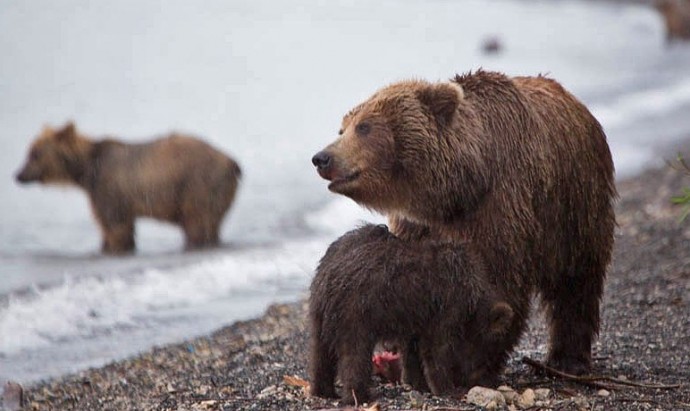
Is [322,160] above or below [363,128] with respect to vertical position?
below

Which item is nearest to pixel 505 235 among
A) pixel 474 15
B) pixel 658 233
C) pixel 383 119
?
pixel 383 119

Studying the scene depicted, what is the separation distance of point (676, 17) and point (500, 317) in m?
32.6

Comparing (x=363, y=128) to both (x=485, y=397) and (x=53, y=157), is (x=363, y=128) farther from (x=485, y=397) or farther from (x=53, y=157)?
(x=53, y=157)

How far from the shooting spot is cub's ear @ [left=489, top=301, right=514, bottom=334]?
6.66 m

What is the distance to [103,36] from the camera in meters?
37.3

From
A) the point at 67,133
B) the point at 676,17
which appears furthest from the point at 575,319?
the point at 676,17

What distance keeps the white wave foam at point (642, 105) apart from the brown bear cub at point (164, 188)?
34.9 feet

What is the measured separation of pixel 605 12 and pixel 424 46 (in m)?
16.2

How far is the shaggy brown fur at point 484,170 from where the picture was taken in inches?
269

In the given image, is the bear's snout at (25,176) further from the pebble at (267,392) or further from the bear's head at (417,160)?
the bear's head at (417,160)

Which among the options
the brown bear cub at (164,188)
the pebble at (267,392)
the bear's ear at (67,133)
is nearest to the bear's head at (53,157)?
the bear's ear at (67,133)

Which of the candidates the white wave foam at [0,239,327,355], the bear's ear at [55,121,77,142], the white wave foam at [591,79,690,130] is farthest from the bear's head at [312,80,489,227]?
the white wave foam at [591,79,690,130]

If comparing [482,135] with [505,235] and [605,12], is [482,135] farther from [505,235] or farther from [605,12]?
[605,12]

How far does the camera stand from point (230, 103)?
1118 inches
